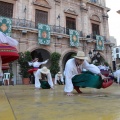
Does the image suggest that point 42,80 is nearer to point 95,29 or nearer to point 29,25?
point 29,25

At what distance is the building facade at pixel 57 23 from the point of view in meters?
15.4

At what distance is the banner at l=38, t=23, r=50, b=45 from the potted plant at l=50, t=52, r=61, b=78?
122cm

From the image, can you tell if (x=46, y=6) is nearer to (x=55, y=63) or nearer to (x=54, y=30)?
(x=54, y=30)

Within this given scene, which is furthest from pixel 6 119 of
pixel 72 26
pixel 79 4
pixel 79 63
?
pixel 79 4

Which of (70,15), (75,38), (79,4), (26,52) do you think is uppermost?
(79,4)

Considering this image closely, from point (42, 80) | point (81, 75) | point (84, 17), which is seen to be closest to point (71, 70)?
point (81, 75)

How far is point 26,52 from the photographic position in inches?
573

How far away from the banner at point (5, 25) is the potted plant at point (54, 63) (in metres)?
4.16

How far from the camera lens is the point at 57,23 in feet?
57.6

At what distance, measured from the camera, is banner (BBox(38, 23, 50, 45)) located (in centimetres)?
1570

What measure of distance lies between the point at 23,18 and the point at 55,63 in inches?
185

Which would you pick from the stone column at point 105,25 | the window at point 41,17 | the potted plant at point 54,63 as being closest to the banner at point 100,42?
the stone column at point 105,25

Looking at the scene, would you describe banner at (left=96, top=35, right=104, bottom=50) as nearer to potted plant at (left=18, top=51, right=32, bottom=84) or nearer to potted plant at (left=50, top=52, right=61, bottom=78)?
potted plant at (left=50, top=52, right=61, bottom=78)

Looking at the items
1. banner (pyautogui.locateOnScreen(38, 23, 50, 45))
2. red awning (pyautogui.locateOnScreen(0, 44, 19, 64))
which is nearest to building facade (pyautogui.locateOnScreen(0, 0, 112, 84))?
banner (pyautogui.locateOnScreen(38, 23, 50, 45))
